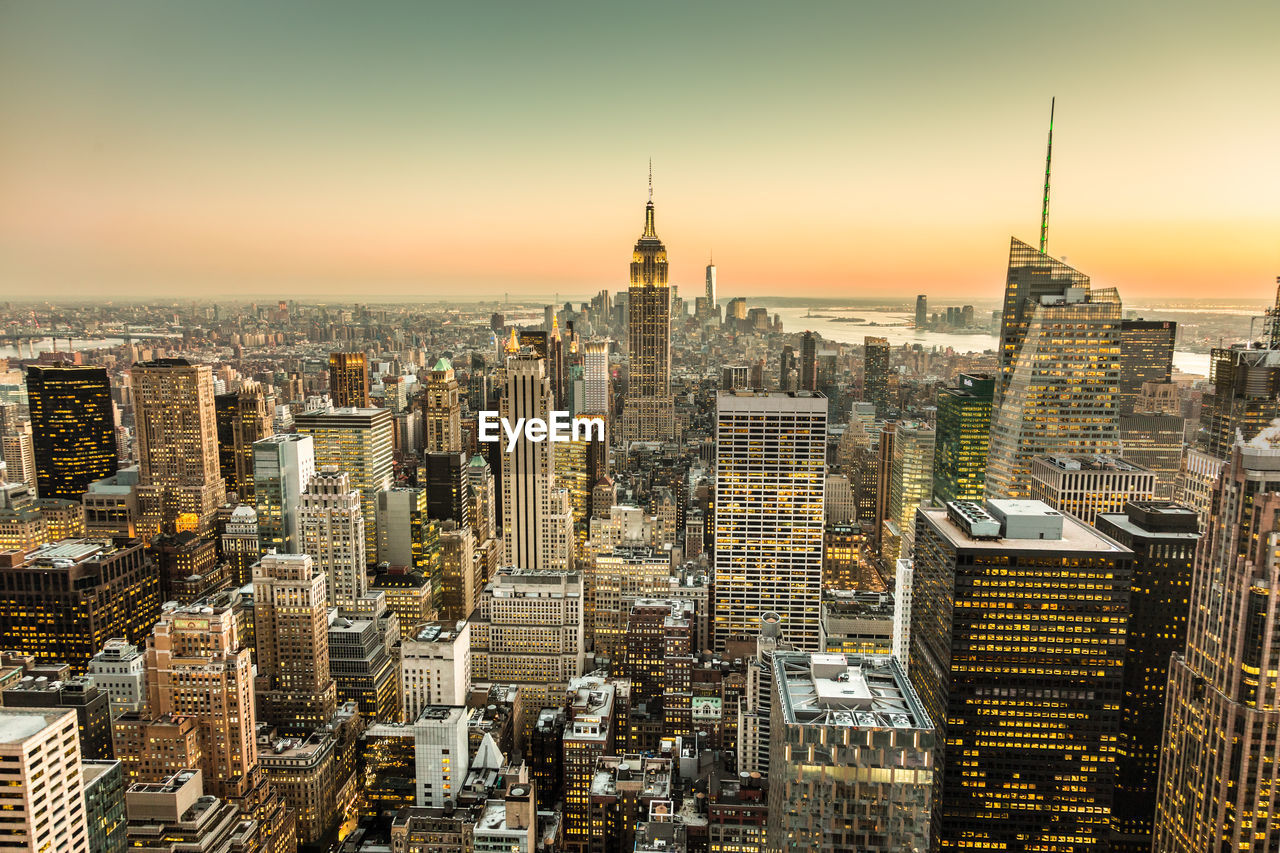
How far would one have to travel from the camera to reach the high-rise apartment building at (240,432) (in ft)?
197

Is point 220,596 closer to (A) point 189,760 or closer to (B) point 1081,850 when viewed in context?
(A) point 189,760

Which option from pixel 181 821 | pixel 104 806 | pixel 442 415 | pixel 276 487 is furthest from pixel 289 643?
pixel 442 415

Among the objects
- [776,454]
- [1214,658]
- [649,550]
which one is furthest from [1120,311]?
[649,550]

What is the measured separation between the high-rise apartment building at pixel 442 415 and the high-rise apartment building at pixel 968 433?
35.5 metres

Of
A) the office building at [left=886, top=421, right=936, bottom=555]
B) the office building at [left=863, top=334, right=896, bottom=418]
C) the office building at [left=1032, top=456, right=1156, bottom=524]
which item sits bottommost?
the office building at [left=886, top=421, right=936, bottom=555]

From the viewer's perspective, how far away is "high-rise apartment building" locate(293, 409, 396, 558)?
58156mm

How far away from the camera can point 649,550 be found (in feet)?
177

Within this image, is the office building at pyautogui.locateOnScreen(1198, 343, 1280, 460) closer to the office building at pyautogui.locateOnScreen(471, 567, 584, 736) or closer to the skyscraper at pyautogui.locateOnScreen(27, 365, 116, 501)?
the office building at pyautogui.locateOnScreen(471, 567, 584, 736)

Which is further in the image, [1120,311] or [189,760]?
[1120,311]

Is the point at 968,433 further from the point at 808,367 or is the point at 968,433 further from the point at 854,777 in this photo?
the point at 854,777

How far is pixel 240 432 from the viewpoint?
62.4m

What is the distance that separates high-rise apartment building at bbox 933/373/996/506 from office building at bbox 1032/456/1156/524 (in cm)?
951

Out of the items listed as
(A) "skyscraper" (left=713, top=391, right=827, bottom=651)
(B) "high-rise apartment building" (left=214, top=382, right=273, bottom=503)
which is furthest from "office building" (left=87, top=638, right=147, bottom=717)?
(A) "skyscraper" (left=713, top=391, right=827, bottom=651)

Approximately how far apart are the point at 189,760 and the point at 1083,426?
45.2 metres
